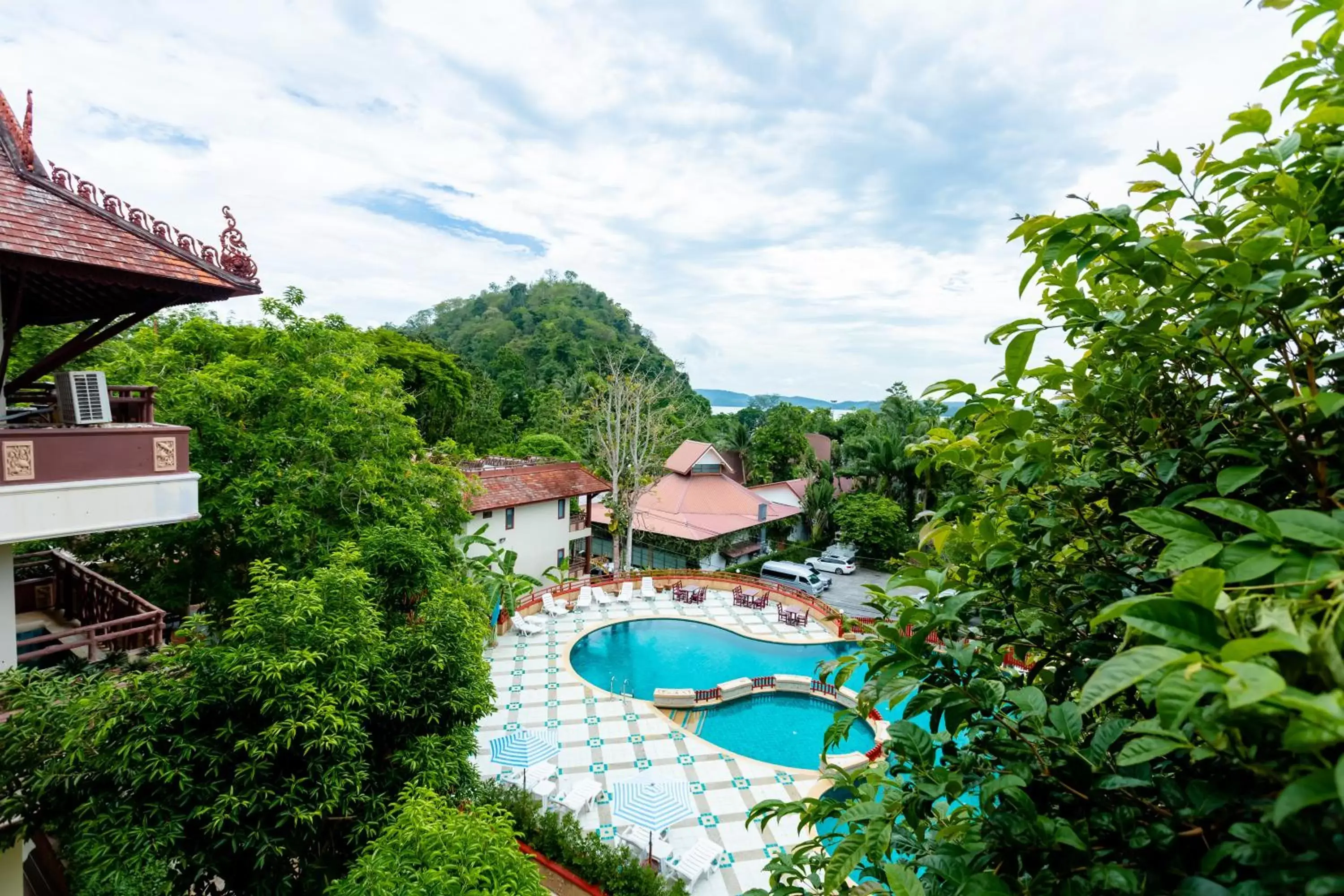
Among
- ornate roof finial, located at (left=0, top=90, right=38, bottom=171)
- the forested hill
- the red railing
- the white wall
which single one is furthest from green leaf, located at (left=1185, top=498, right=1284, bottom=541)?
the forested hill

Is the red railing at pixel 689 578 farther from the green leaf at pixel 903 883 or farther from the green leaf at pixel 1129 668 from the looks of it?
the green leaf at pixel 1129 668

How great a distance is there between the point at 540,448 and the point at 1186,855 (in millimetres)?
27164

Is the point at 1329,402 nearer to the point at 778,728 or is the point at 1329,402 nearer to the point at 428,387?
the point at 778,728

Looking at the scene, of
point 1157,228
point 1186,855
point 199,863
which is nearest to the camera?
point 1186,855

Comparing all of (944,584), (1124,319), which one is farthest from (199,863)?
(1124,319)

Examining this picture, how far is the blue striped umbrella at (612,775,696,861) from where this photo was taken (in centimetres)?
814

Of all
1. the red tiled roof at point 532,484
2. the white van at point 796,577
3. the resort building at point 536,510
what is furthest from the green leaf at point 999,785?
the white van at point 796,577

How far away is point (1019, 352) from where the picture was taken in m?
1.33

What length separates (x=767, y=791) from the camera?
9117mm

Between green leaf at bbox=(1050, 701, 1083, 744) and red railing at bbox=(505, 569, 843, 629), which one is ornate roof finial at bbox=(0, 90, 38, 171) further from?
red railing at bbox=(505, 569, 843, 629)

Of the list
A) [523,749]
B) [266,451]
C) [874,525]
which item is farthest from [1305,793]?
[874,525]

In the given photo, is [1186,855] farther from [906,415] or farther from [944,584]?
[906,415]

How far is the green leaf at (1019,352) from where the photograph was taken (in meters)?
1.33

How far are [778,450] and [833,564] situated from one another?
26.6 feet
